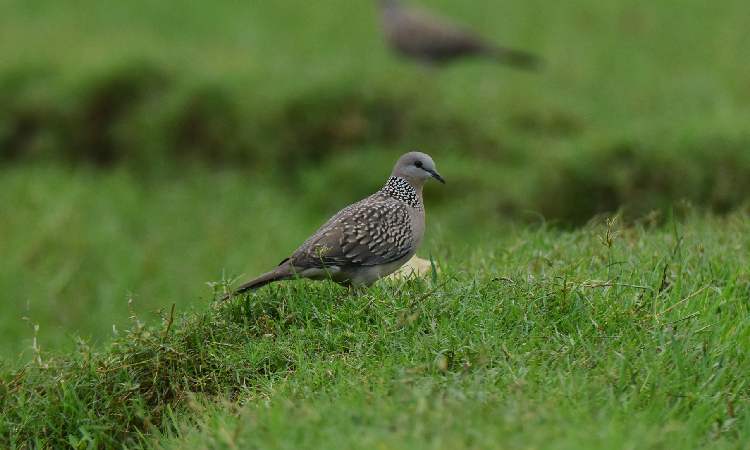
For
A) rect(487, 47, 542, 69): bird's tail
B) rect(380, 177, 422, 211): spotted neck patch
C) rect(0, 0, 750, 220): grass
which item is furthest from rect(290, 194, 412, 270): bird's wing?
rect(487, 47, 542, 69): bird's tail

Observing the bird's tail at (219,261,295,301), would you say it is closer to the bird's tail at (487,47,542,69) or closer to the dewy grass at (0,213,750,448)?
A: the dewy grass at (0,213,750,448)

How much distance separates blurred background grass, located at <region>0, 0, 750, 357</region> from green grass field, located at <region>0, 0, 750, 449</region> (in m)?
0.04

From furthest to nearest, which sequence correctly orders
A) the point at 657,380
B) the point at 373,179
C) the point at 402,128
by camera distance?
1. the point at 402,128
2. the point at 373,179
3. the point at 657,380

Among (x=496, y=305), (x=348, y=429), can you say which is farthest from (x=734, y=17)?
(x=348, y=429)

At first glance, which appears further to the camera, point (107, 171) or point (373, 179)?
point (107, 171)

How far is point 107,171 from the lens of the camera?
423 inches

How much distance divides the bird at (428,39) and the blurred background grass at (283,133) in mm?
297

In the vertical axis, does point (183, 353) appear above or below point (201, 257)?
above

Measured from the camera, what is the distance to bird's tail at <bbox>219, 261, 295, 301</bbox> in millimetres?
4109

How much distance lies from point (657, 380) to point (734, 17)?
527 inches

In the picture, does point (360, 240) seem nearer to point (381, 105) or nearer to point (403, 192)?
point (403, 192)

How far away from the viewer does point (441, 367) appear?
3104mm

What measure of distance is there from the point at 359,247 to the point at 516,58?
7.92 metres

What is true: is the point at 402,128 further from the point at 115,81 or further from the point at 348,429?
the point at 348,429
